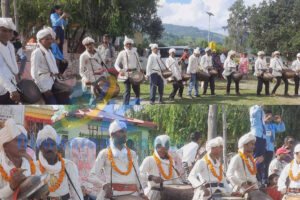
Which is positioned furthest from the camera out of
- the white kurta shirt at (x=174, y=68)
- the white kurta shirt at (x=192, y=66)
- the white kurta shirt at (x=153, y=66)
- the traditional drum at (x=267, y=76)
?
the traditional drum at (x=267, y=76)

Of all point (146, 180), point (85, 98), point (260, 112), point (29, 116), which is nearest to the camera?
point (29, 116)

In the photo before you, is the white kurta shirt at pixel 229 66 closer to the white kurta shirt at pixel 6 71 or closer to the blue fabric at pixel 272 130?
the blue fabric at pixel 272 130

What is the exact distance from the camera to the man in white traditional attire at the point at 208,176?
4078mm

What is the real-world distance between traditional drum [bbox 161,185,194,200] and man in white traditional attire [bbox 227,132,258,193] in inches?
18.0

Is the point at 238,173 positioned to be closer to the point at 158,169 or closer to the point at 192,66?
the point at 158,169

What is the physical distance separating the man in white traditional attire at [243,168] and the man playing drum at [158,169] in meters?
0.61

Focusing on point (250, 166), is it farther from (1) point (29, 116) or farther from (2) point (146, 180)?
(1) point (29, 116)

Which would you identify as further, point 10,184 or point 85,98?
point 85,98

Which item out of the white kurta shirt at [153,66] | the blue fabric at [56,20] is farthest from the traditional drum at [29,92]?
the white kurta shirt at [153,66]

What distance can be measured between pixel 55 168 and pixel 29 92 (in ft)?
3.72

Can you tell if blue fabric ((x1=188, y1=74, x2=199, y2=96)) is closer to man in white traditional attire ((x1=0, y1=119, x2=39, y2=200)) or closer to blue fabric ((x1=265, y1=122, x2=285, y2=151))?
blue fabric ((x1=265, y1=122, x2=285, y2=151))

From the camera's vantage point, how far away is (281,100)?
999 centimetres

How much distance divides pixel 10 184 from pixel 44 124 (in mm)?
653

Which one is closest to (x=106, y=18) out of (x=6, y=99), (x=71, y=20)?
(x=71, y=20)
